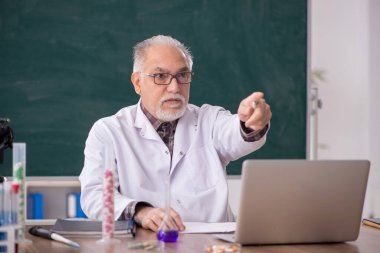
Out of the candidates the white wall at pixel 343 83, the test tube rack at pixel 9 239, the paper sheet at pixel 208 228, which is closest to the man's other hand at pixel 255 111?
the paper sheet at pixel 208 228

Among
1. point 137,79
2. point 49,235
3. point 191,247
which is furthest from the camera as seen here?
point 137,79

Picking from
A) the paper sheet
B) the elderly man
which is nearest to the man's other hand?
the elderly man

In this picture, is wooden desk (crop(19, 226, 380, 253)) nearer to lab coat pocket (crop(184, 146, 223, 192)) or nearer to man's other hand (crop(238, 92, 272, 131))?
man's other hand (crop(238, 92, 272, 131))

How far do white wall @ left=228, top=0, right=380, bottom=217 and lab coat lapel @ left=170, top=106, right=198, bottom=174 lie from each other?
2.98 meters

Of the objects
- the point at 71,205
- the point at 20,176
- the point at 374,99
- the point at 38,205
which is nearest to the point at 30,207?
the point at 38,205

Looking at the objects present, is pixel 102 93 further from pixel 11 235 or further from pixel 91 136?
pixel 11 235

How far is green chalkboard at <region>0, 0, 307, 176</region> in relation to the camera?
155 inches

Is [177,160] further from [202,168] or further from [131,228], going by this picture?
[131,228]

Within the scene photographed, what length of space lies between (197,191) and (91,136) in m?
0.50

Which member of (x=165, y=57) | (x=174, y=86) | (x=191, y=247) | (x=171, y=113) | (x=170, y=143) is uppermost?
(x=165, y=57)

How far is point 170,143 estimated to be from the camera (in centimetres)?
275

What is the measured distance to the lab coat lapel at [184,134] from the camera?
268 centimetres

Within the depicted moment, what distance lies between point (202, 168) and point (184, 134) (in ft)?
0.56

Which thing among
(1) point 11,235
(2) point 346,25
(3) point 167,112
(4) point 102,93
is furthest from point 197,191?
(2) point 346,25
